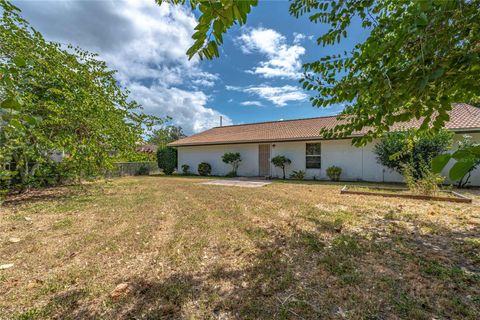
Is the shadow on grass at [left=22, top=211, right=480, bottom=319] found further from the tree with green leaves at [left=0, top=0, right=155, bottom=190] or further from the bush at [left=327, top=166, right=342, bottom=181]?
the bush at [left=327, top=166, right=342, bottom=181]

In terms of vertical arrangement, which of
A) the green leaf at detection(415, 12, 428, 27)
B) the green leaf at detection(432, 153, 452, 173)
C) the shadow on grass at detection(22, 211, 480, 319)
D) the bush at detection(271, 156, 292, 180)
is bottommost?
the shadow on grass at detection(22, 211, 480, 319)

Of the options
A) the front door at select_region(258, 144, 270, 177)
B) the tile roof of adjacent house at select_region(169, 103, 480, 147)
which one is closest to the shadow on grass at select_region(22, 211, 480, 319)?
the tile roof of adjacent house at select_region(169, 103, 480, 147)

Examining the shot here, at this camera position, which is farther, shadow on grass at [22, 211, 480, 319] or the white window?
the white window

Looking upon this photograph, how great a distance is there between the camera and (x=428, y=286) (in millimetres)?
2154

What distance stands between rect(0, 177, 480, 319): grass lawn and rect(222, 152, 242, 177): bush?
9.73 meters

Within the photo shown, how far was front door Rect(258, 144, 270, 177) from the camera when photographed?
1423cm

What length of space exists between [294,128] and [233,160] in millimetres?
4666

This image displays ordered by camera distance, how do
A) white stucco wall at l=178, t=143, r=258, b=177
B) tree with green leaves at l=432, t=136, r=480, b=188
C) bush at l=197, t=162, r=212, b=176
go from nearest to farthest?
tree with green leaves at l=432, t=136, r=480, b=188 < white stucco wall at l=178, t=143, r=258, b=177 < bush at l=197, t=162, r=212, b=176

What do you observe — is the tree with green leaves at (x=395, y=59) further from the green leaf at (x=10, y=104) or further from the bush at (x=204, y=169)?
the bush at (x=204, y=169)

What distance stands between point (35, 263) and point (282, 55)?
684 cm

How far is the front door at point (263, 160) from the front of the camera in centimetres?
1423

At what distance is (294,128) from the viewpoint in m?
14.7

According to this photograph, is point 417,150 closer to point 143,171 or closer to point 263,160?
point 263,160

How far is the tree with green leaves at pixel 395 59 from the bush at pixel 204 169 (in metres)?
13.9
